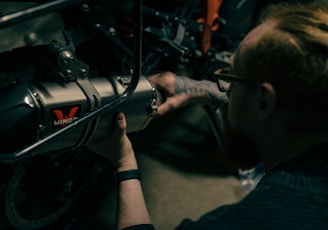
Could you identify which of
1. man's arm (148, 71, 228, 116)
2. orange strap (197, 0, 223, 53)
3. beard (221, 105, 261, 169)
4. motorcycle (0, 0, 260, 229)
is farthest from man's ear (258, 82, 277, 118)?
orange strap (197, 0, 223, 53)

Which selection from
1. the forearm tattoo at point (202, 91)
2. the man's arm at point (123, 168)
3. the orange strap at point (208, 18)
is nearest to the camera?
the man's arm at point (123, 168)

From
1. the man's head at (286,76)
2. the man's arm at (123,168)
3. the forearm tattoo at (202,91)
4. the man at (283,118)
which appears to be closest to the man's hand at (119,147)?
the man's arm at (123,168)

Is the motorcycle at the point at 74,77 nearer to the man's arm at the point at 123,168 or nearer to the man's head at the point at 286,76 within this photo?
the man's arm at the point at 123,168

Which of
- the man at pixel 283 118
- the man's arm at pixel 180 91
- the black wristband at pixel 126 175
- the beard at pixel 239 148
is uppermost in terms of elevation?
the man at pixel 283 118

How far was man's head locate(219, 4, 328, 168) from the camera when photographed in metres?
0.92

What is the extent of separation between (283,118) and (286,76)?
0.32 feet

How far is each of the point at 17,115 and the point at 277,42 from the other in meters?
0.66

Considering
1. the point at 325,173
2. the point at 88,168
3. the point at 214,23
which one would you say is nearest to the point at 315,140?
the point at 325,173

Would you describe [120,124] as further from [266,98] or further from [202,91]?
[202,91]

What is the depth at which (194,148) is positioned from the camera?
2.47 meters

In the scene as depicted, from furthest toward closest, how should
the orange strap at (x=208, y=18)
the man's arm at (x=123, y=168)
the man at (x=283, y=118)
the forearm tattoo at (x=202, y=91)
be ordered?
the orange strap at (x=208, y=18), the forearm tattoo at (x=202, y=91), the man's arm at (x=123, y=168), the man at (x=283, y=118)

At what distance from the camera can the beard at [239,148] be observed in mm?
1093

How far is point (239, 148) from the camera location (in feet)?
3.71

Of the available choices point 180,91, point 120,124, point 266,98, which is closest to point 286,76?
point 266,98
